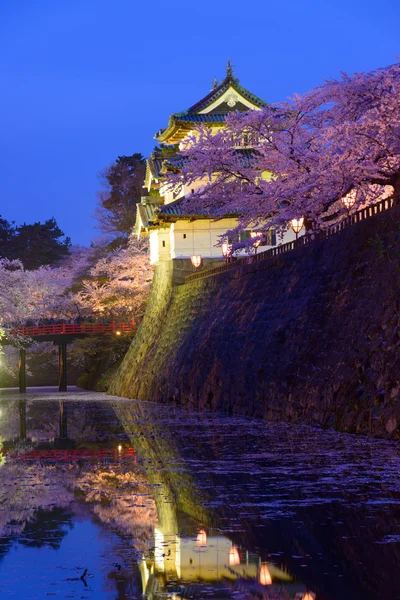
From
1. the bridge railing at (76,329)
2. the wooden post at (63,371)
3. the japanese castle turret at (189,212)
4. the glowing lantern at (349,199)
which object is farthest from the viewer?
the wooden post at (63,371)

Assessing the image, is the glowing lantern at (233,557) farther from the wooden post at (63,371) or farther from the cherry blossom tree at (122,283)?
the wooden post at (63,371)

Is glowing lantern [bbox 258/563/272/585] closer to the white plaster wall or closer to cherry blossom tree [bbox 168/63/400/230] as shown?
cherry blossom tree [bbox 168/63/400/230]

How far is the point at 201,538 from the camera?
318 inches

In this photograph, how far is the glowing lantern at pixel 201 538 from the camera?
784cm

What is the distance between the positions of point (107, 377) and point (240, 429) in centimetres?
3420

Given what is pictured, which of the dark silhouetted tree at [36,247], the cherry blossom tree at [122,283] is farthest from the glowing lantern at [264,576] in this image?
the dark silhouetted tree at [36,247]

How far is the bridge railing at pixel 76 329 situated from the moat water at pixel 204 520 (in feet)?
123

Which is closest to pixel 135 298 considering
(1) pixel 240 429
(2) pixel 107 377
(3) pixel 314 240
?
(2) pixel 107 377

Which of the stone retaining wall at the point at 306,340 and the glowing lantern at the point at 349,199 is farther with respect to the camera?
the glowing lantern at the point at 349,199

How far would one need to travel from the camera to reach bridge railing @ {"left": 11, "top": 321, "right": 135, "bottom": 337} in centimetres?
5484

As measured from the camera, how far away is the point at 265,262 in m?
29.9

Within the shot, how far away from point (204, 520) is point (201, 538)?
0.95 metres

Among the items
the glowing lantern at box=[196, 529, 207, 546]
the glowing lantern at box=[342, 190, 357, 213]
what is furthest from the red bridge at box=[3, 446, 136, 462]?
the glowing lantern at box=[342, 190, 357, 213]

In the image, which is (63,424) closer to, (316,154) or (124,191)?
(316,154)
